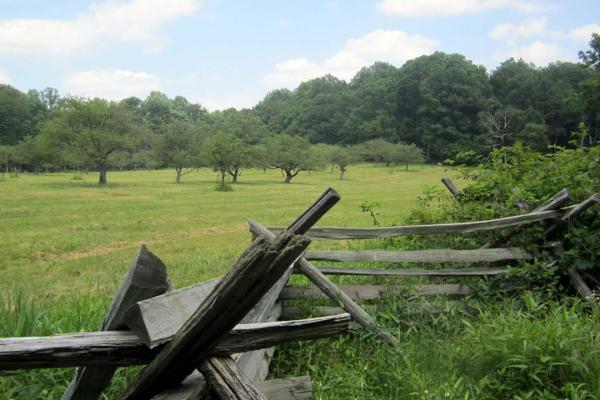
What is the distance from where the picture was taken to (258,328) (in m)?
2.05

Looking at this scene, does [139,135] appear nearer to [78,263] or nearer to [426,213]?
[78,263]

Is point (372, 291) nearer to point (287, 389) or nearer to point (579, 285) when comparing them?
point (579, 285)

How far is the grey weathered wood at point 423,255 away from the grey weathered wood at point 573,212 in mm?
415

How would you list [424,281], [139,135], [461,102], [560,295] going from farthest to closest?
1. [461,102]
2. [139,135]
3. [424,281]
4. [560,295]

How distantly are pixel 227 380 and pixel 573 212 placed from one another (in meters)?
4.47

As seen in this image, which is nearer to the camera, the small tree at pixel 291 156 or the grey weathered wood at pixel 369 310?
the grey weathered wood at pixel 369 310

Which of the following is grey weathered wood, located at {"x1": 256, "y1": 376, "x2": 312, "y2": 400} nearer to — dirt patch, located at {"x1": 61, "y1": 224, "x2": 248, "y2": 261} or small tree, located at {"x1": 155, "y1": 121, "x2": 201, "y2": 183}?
dirt patch, located at {"x1": 61, "y1": 224, "x2": 248, "y2": 261}

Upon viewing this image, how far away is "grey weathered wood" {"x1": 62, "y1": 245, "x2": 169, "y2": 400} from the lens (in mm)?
1851

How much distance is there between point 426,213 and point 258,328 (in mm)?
5579

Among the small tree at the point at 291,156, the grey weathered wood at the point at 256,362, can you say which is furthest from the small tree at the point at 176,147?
the grey weathered wood at the point at 256,362

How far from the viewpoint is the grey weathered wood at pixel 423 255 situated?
475 cm

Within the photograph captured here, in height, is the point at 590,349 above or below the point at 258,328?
below

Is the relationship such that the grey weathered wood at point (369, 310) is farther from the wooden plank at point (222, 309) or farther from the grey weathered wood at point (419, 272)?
the wooden plank at point (222, 309)

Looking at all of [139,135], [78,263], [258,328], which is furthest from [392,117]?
[258,328]
